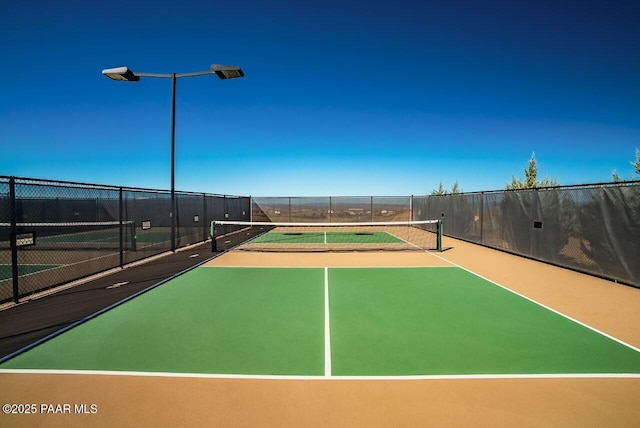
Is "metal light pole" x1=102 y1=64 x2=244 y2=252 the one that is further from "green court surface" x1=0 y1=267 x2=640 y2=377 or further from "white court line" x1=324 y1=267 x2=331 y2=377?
"white court line" x1=324 y1=267 x2=331 y2=377

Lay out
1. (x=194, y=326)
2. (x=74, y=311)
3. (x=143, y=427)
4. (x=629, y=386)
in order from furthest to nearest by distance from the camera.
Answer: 1. (x=74, y=311)
2. (x=194, y=326)
3. (x=629, y=386)
4. (x=143, y=427)

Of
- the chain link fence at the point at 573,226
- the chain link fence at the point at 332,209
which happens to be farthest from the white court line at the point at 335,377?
the chain link fence at the point at 332,209

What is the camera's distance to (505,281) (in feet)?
26.9

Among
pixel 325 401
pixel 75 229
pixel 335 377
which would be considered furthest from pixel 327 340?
pixel 75 229

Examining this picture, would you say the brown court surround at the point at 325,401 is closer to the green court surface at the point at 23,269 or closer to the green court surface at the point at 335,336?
the green court surface at the point at 335,336

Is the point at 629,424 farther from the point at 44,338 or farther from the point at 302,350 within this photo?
the point at 44,338

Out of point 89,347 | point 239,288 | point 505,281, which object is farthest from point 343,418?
point 505,281

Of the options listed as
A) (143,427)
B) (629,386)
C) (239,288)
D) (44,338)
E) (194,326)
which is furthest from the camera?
(239,288)

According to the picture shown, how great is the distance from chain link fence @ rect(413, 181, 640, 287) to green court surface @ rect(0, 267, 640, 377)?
315 centimetres

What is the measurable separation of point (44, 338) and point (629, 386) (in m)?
7.21

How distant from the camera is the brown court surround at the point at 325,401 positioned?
299 cm

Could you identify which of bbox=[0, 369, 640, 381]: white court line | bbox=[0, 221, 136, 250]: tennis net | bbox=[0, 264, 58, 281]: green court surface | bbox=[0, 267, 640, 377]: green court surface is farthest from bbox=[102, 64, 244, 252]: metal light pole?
bbox=[0, 369, 640, 381]: white court line

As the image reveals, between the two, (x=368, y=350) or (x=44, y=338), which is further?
(x=44, y=338)

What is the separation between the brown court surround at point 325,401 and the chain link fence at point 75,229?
431 cm
